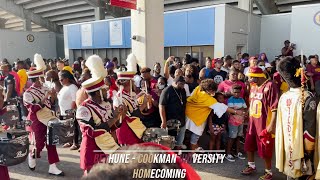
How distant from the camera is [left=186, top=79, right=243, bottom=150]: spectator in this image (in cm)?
485

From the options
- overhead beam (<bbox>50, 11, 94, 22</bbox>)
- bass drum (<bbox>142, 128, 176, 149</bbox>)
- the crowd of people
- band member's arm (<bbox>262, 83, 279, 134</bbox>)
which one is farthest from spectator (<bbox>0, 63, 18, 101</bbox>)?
overhead beam (<bbox>50, 11, 94, 22</bbox>)

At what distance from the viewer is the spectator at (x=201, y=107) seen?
4.85 metres

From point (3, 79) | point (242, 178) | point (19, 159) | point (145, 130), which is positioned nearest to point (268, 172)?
point (242, 178)

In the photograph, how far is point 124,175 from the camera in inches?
37.9

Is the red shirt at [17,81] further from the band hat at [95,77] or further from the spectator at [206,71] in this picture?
the band hat at [95,77]

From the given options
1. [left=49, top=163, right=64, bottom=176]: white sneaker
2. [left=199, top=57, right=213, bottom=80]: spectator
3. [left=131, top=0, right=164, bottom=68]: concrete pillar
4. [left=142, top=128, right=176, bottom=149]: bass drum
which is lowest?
[left=49, top=163, right=64, bottom=176]: white sneaker

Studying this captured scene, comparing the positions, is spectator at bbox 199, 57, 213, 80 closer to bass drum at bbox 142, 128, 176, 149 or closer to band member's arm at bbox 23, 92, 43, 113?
bass drum at bbox 142, 128, 176, 149

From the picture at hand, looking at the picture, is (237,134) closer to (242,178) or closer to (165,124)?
(242,178)

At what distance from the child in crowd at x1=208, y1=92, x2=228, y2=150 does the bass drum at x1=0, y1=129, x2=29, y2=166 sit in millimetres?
2937

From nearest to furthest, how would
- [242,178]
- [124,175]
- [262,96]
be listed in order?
[124,175] < [262,96] < [242,178]

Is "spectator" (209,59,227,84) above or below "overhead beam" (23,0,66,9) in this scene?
below

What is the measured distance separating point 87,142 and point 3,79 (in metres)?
5.73

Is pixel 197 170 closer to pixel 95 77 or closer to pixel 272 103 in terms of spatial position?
pixel 272 103

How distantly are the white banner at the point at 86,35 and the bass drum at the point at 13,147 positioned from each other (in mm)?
14019
